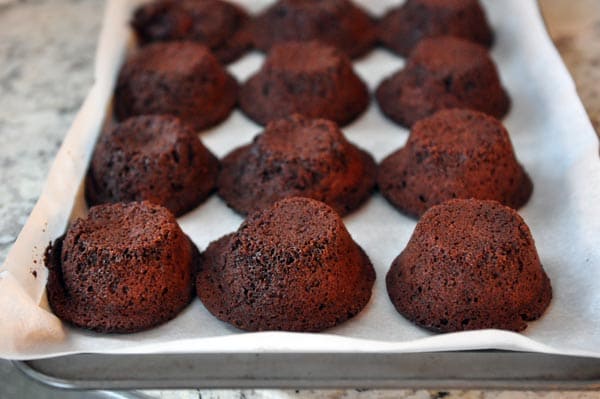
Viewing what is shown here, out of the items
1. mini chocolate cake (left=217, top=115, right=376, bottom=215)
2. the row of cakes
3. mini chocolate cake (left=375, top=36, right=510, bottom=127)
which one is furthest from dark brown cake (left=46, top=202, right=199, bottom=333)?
mini chocolate cake (left=375, top=36, right=510, bottom=127)

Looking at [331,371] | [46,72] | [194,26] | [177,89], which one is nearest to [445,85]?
[177,89]

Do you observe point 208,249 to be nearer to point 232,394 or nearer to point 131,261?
point 131,261

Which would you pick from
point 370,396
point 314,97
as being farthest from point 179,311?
point 314,97

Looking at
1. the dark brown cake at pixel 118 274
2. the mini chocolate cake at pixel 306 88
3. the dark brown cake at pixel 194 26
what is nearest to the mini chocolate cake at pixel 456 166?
the mini chocolate cake at pixel 306 88

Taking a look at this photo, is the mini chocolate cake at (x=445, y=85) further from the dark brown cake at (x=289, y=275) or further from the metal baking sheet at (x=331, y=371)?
the metal baking sheet at (x=331, y=371)

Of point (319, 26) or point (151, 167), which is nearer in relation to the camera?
point (151, 167)

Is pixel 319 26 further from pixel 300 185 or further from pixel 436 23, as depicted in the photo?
pixel 300 185
